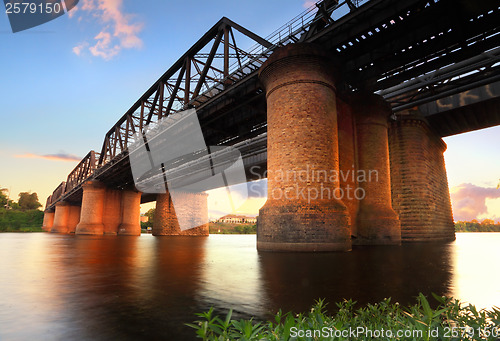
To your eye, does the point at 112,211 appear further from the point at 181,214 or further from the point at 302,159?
the point at 302,159

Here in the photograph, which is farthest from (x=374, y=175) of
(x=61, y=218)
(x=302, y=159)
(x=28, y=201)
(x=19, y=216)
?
(x=28, y=201)

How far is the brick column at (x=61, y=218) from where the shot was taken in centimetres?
6688

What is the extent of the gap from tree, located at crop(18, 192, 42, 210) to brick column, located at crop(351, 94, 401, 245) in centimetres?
13871

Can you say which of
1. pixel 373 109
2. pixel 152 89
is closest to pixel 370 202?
pixel 373 109

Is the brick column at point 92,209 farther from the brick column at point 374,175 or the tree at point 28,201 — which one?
the tree at point 28,201

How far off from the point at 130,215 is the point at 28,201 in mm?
99265

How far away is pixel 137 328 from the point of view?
9.90 feet

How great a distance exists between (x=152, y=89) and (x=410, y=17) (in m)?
24.1

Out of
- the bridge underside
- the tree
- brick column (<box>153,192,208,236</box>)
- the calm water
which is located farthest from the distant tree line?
the calm water

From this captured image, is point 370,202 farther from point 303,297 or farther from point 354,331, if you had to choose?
point 354,331

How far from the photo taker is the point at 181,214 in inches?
1725

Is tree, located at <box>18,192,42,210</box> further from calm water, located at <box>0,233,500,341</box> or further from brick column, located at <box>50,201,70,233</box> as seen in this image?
calm water, located at <box>0,233,500,341</box>

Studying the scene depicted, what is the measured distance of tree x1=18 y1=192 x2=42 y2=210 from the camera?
120625 mm

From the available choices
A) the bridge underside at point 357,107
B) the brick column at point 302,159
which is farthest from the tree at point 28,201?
the brick column at point 302,159
